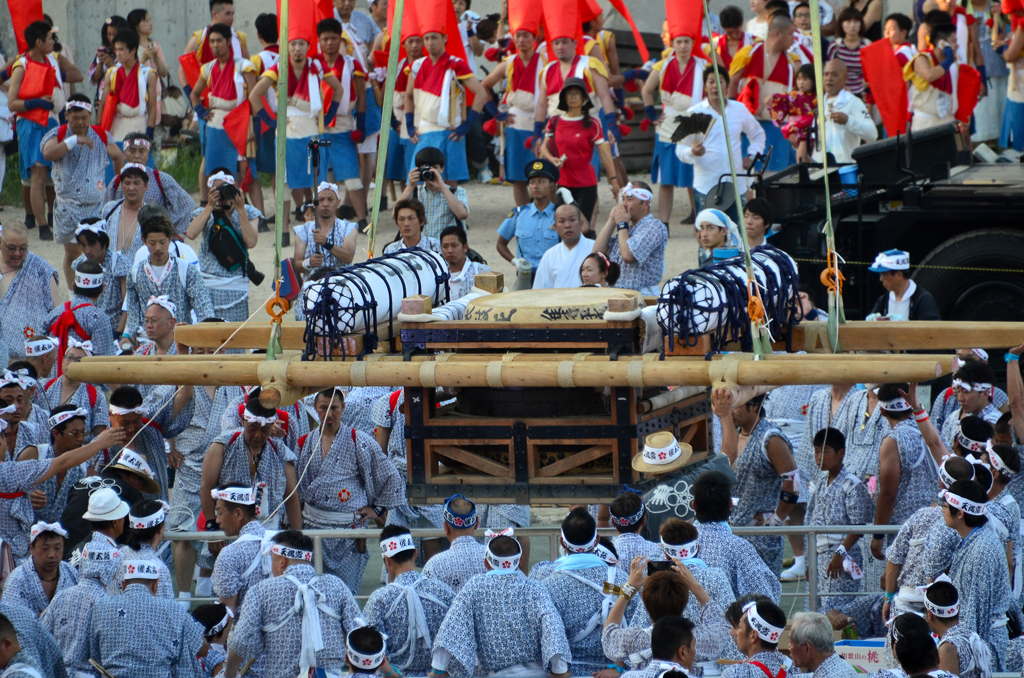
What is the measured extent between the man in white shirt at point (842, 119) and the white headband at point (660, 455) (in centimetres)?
765

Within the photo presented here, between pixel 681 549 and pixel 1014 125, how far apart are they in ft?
33.5

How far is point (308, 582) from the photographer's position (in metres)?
6.61

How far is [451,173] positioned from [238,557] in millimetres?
7628

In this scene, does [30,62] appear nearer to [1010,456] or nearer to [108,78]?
[108,78]

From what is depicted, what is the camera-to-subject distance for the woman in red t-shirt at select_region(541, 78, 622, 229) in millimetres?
12711

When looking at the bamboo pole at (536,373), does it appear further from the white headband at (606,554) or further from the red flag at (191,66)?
the red flag at (191,66)

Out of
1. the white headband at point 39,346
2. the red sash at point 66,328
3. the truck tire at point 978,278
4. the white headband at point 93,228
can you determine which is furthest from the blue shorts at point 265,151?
the truck tire at point 978,278

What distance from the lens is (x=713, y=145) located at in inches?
524

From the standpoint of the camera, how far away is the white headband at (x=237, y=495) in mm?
7664

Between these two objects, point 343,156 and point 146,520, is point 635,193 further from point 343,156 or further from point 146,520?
point 343,156

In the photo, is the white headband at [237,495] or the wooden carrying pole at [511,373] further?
the white headband at [237,495]

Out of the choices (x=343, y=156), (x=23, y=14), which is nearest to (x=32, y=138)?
(x=23, y=14)

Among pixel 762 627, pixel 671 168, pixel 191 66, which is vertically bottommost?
pixel 762 627

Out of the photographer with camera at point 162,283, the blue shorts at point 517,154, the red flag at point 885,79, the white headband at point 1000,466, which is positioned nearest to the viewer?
the white headband at point 1000,466
